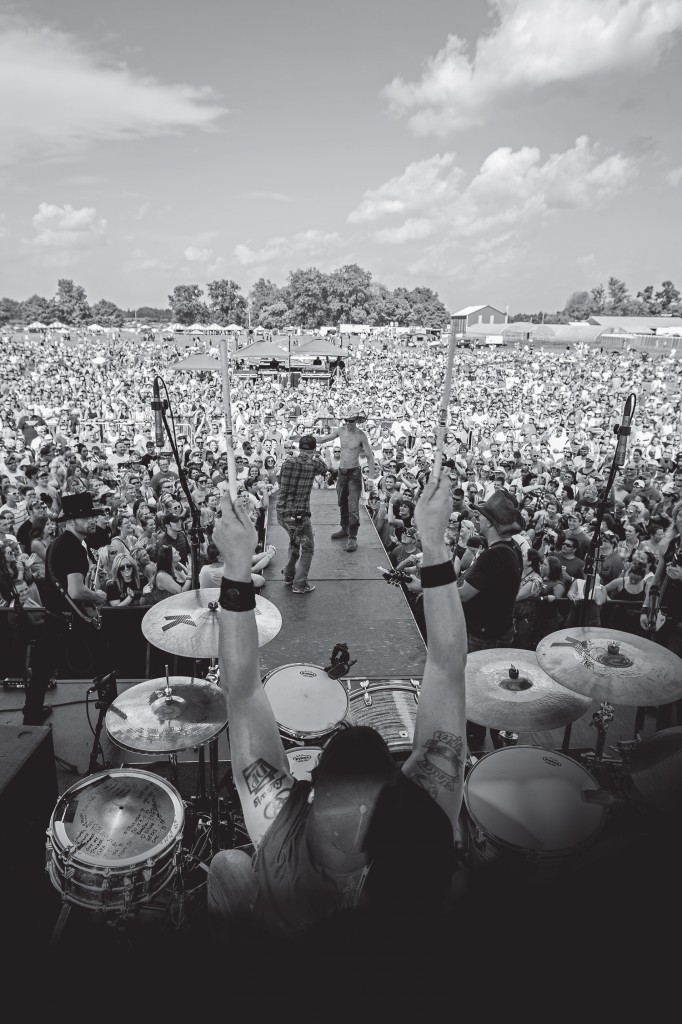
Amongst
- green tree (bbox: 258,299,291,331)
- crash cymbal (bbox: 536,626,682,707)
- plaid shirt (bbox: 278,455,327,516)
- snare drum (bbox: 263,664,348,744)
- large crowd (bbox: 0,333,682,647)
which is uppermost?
green tree (bbox: 258,299,291,331)

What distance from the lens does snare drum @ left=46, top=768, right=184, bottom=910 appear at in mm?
2480

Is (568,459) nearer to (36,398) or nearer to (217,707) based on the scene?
(217,707)

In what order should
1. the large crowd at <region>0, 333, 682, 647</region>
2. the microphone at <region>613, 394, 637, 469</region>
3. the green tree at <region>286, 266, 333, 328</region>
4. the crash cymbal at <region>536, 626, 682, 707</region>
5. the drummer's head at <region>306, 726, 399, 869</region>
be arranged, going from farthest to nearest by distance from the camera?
the green tree at <region>286, 266, 333, 328</region>, the large crowd at <region>0, 333, 682, 647</region>, the microphone at <region>613, 394, 637, 469</region>, the crash cymbal at <region>536, 626, 682, 707</region>, the drummer's head at <region>306, 726, 399, 869</region>

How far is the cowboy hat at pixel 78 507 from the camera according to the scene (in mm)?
4008

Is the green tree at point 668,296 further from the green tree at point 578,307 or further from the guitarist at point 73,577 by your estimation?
the guitarist at point 73,577

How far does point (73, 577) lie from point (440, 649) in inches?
130

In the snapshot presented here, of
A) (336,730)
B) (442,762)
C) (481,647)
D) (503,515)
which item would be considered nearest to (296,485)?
(481,647)

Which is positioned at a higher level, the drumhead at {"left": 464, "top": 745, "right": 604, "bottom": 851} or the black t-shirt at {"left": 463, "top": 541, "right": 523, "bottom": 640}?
the black t-shirt at {"left": 463, "top": 541, "right": 523, "bottom": 640}

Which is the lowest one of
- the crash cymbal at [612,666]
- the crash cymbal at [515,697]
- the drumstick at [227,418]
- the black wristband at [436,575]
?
the crash cymbal at [515,697]

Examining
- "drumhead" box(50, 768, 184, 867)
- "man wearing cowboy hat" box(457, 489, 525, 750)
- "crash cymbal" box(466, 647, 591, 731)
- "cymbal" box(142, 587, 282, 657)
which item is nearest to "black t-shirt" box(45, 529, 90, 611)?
"cymbal" box(142, 587, 282, 657)

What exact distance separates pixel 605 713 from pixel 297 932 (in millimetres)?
2735

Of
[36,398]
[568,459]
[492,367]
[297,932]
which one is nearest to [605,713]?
[297,932]

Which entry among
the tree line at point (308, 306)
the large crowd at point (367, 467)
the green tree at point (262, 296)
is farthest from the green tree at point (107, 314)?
the large crowd at point (367, 467)

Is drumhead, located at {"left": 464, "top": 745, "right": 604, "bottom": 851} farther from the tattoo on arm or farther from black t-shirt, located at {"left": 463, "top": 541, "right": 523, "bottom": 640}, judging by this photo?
the tattoo on arm
